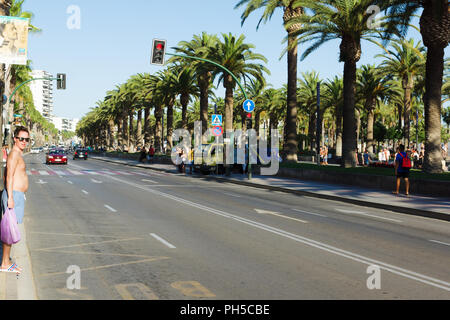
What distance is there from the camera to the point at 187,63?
4719 cm

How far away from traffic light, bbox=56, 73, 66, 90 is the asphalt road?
2330 cm

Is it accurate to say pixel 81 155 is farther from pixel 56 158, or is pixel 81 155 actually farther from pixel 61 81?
pixel 61 81

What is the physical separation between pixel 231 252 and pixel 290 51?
83.5ft

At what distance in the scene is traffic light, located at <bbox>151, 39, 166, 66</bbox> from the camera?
24.4 m

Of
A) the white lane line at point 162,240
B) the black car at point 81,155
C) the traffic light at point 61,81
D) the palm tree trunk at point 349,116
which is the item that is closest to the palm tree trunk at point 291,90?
the palm tree trunk at point 349,116

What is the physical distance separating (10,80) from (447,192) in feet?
160

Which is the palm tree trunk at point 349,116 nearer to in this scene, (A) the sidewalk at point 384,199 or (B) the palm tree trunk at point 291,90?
(A) the sidewalk at point 384,199

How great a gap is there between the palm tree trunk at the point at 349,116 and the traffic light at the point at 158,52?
32.5 feet

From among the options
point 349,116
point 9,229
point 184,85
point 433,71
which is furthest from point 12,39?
point 184,85

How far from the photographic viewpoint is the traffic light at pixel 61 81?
3743 cm

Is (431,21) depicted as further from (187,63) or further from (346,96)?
(187,63)

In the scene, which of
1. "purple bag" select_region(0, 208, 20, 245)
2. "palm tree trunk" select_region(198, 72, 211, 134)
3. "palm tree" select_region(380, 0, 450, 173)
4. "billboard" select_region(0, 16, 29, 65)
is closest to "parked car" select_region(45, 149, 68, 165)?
"palm tree trunk" select_region(198, 72, 211, 134)

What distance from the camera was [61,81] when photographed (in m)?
37.8

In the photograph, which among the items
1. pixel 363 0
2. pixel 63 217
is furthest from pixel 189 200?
pixel 363 0
